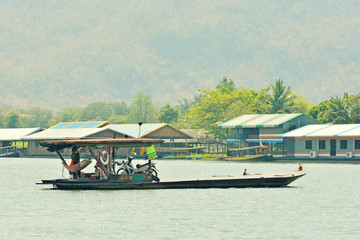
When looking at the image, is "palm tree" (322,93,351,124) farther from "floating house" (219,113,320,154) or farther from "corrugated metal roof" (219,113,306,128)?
"corrugated metal roof" (219,113,306,128)

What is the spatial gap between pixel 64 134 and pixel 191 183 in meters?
76.5

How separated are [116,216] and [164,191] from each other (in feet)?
32.8

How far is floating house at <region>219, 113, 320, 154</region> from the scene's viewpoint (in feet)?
317

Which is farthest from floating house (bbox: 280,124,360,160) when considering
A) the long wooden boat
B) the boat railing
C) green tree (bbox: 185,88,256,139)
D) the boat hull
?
the boat railing

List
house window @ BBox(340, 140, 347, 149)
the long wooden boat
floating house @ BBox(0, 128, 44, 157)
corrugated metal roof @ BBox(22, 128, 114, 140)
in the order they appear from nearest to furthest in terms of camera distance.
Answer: the long wooden boat < house window @ BBox(340, 140, 347, 149) < corrugated metal roof @ BBox(22, 128, 114, 140) < floating house @ BBox(0, 128, 44, 157)

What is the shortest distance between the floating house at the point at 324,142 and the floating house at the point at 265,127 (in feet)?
8.87

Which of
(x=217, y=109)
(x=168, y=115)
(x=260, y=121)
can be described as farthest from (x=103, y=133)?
(x=168, y=115)

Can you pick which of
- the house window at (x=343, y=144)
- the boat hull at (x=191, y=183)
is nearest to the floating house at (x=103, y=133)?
the house window at (x=343, y=144)

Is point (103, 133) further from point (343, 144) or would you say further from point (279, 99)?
point (343, 144)

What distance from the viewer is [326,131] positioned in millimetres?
87625

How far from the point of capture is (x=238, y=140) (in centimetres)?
10325

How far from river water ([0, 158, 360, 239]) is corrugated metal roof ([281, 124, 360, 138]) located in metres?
43.1

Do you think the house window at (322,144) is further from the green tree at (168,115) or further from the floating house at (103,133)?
the green tree at (168,115)

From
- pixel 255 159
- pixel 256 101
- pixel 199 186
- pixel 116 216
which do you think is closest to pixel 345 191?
pixel 199 186
